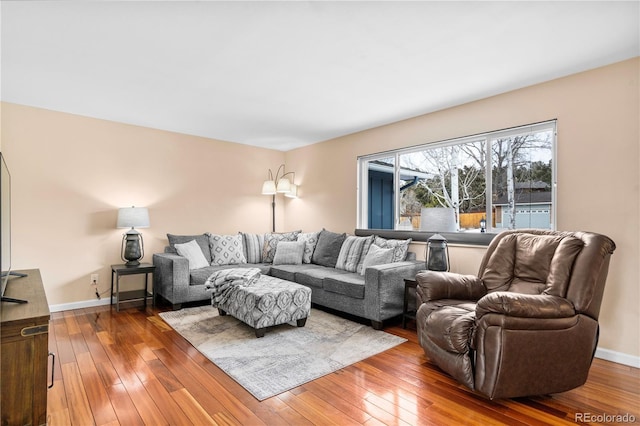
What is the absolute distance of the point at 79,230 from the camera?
413 centimetres

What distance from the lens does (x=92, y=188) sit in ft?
13.9

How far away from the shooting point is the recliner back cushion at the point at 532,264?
231 centimetres

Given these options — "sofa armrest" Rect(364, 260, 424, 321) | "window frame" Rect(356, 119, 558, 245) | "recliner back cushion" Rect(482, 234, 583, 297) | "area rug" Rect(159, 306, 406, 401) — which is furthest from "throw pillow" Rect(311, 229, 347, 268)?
"recliner back cushion" Rect(482, 234, 583, 297)

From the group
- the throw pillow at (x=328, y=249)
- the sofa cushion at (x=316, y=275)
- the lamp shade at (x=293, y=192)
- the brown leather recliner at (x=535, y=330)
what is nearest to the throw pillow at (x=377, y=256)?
the sofa cushion at (x=316, y=275)

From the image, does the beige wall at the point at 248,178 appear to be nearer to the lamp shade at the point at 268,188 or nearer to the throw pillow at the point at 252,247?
the lamp shade at the point at 268,188

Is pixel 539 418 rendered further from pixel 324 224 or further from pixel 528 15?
pixel 324 224

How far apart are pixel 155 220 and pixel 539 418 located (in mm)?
4744

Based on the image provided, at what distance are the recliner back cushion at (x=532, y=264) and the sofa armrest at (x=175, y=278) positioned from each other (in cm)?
328

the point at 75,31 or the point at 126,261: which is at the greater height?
the point at 75,31

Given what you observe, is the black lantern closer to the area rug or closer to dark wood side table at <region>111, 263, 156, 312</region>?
the area rug

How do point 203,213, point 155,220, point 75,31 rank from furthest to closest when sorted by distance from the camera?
point 203,213 → point 155,220 → point 75,31

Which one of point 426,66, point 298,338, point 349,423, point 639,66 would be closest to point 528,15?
point 426,66

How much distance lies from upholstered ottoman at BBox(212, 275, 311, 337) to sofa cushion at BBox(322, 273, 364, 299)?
449 mm

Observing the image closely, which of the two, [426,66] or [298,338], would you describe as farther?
[298,338]
